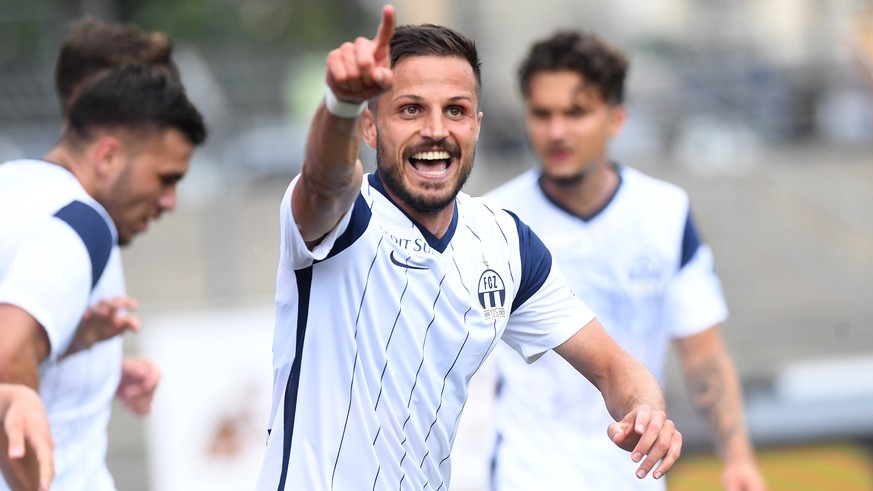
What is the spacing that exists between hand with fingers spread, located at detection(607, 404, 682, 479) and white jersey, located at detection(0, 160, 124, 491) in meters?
1.70

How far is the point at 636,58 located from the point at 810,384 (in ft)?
44.7

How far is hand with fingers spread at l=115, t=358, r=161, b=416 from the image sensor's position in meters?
4.79

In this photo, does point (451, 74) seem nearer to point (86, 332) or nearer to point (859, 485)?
point (86, 332)

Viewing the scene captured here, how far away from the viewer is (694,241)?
5.32m

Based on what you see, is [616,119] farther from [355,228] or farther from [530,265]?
[355,228]

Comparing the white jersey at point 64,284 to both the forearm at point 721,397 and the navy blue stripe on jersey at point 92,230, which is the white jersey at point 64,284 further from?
the forearm at point 721,397

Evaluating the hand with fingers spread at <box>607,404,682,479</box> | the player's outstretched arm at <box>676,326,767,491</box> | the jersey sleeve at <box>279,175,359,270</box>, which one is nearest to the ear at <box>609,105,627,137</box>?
the player's outstretched arm at <box>676,326,767,491</box>

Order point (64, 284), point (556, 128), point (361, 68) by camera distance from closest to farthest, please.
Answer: point (361, 68) < point (64, 284) < point (556, 128)

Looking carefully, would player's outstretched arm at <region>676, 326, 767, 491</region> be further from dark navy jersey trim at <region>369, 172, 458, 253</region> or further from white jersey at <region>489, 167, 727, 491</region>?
dark navy jersey trim at <region>369, 172, 458, 253</region>

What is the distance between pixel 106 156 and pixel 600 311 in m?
2.14

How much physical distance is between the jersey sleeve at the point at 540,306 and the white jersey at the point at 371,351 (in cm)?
25

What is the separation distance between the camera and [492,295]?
136 inches

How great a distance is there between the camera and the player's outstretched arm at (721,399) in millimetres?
5266

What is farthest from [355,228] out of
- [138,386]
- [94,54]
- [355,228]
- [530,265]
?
[94,54]
